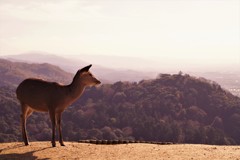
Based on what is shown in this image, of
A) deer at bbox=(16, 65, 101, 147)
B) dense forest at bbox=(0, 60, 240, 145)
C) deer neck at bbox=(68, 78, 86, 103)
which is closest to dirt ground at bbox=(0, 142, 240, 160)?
deer at bbox=(16, 65, 101, 147)

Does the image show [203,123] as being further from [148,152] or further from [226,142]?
[148,152]

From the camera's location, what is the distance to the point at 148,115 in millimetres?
136125

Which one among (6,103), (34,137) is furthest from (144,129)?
(6,103)

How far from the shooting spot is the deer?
1649 centimetres

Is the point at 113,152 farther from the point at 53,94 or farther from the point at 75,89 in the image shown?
the point at 53,94

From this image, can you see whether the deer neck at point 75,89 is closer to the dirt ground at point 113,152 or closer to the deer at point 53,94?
the deer at point 53,94

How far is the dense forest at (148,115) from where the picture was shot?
107875 mm

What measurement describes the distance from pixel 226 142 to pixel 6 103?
7488cm

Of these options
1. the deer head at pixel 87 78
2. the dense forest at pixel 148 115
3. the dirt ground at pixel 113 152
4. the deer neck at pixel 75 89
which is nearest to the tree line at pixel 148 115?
the dense forest at pixel 148 115

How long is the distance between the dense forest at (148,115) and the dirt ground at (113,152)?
7078 cm

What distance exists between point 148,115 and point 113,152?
122 meters

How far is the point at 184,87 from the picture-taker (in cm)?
17200

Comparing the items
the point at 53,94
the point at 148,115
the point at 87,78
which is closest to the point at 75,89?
the point at 87,78

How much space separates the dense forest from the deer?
231 feet
